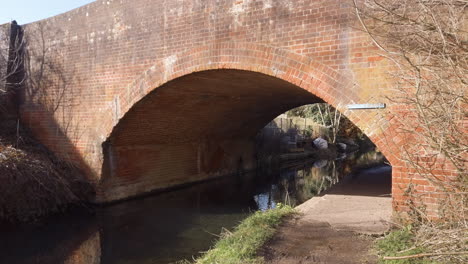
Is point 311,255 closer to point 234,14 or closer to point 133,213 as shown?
point 234,14

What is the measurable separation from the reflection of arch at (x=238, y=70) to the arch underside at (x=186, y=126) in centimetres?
14

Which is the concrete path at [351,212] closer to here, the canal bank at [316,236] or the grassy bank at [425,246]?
the canal bank at [316,236]

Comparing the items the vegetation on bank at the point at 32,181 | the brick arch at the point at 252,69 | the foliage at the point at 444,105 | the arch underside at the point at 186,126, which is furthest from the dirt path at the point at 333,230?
the vegetation on bank at the point at 32,181

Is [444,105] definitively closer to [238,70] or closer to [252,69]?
[252,69]

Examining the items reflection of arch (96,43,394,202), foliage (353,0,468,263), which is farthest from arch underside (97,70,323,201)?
foliage (353,0,468,263)

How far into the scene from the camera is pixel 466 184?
9.66ft

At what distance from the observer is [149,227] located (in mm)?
7109

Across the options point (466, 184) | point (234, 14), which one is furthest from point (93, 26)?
point (466, 184)

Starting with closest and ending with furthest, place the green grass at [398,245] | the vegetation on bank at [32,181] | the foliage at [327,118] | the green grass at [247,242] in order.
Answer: the green grass at [398,245] → the green grass at [247,242] → the vegetation on bank at [32,181] → the foliage at [327,118]

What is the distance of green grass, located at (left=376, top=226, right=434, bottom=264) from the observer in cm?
332

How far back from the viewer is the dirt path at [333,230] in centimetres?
367

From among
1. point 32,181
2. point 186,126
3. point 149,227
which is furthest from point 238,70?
point 32,181

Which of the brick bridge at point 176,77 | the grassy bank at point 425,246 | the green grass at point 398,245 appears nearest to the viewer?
the grassy bank at point 425,246

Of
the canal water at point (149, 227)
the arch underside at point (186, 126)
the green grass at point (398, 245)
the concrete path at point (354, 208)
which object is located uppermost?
the arch underside at point (186, 126)
